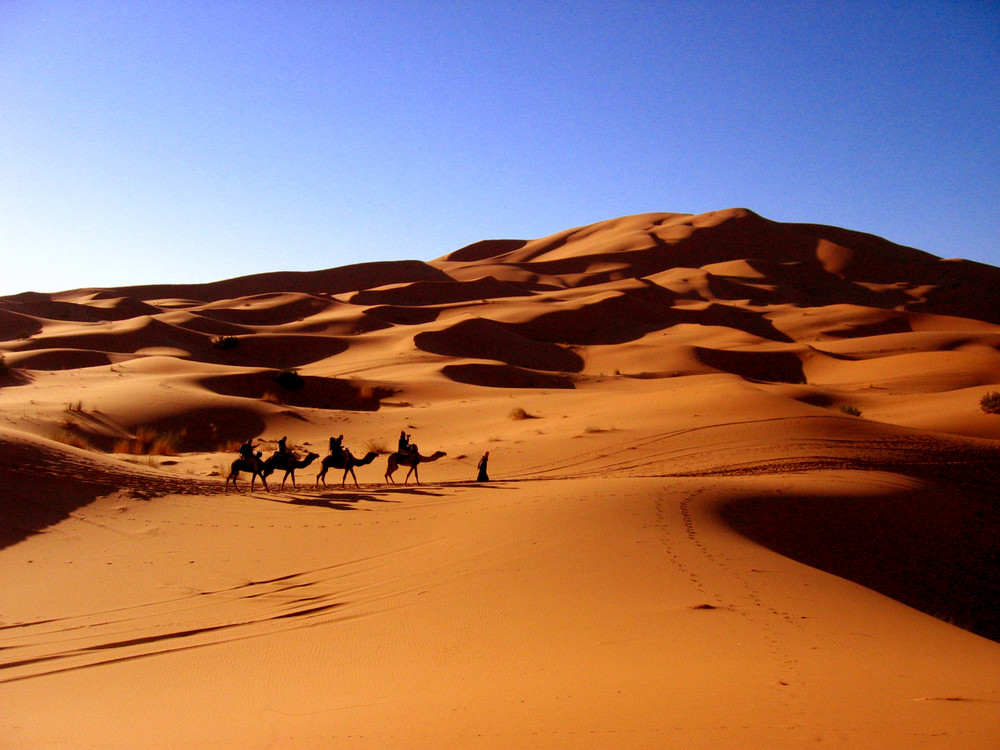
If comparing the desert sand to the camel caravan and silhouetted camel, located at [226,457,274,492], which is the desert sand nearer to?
the camel caravan

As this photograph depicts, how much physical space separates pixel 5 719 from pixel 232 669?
1433 millimetres

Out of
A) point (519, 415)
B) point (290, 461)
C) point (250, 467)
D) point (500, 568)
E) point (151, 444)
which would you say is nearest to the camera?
point (500, 568)

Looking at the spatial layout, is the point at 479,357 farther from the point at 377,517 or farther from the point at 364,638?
the point at 364,638

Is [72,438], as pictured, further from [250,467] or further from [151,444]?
[250,467]

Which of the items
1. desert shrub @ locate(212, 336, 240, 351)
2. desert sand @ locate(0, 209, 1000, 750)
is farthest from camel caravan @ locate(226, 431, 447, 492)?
desert shrub @ locate(212, 336, 240, 351)

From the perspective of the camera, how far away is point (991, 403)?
24562mm

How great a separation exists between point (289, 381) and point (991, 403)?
24.5m

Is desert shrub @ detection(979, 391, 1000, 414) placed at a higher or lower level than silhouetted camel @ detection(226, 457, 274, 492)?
higher

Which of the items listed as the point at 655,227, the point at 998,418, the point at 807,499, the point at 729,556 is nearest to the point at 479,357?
the point at 998,418

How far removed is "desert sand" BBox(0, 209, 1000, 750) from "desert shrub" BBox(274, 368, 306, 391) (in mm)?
223

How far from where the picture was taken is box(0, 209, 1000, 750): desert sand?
466 centimetres

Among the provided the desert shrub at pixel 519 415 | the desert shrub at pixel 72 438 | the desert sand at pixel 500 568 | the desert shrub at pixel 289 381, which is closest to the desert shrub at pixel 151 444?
the desert sand at pixel 500 568

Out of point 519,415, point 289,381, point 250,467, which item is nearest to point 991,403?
point 519,415

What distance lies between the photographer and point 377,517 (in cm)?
1193
